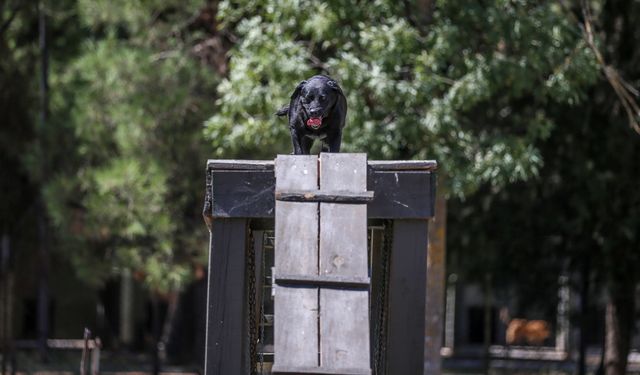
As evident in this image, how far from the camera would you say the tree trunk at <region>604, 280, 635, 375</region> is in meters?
16.4

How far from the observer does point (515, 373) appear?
19938 millimetres

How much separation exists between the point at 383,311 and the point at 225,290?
1.11 meters

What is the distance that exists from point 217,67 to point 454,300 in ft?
44.1

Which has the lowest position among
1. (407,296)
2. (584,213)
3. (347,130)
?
(407,296)

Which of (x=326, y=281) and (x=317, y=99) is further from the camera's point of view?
(x=317, y=99)

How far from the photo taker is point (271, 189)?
5.91 meters

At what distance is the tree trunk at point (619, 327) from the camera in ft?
53.9

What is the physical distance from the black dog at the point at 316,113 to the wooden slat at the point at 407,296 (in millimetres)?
899

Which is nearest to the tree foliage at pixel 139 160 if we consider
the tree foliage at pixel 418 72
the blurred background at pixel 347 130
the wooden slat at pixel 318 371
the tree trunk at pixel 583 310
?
the blurred background at pixel 347 130

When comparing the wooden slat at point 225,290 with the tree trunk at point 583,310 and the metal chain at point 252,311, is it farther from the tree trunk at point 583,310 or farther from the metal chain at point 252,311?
the tree trunk at point 583,310

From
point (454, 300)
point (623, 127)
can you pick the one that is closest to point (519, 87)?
point (623, 127)

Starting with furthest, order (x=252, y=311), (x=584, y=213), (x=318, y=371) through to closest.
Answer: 1. (x=584, y=213)
2. (x=252, y=311)
3. (x=318, y=371)

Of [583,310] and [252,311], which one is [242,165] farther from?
[583,310]

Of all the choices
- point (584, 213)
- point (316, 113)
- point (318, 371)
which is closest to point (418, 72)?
point (584, 213)
